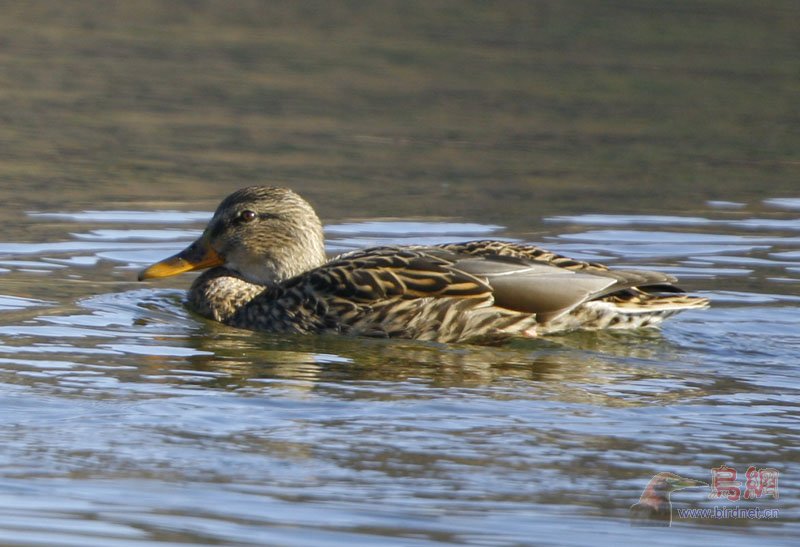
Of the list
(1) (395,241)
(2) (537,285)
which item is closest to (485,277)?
(2) (537,285)

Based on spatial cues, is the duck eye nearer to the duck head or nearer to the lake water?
the duck head

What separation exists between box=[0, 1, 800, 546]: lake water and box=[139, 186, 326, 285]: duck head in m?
0.44

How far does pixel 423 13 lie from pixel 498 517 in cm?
1880

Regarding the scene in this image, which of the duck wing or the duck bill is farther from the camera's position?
the duck bill

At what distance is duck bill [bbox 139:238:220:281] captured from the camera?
1049cm

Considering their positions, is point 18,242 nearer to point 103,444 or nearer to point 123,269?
point 123,269

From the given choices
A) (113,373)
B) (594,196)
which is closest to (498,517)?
(113,373)

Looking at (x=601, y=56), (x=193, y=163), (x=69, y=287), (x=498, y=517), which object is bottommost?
(x=498, y=517)

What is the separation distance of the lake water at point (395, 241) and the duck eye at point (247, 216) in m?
0.69

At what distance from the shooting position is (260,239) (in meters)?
10.7

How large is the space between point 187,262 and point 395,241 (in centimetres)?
229

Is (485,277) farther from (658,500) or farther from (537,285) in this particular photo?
(658,500)

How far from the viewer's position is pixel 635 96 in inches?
754

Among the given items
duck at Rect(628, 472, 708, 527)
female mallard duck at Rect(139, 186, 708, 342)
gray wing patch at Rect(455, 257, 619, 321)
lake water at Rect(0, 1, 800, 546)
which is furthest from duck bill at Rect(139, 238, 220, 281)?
duck at Rect(628, 472, 708, 527)
